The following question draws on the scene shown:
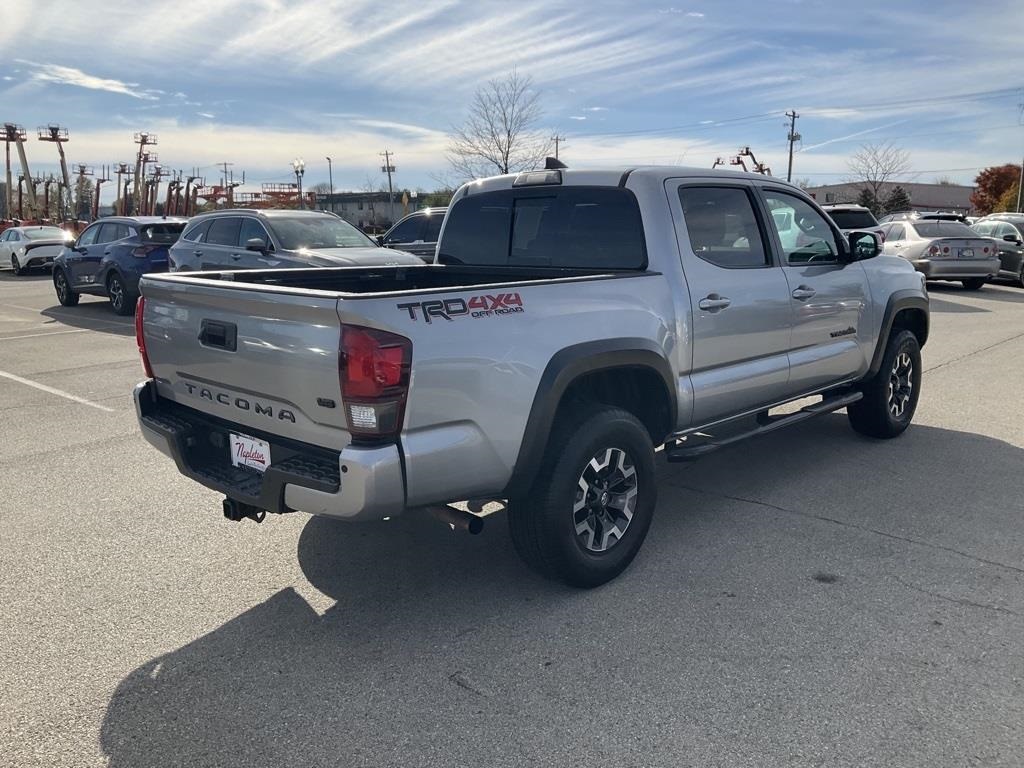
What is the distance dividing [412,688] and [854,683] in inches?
64.2

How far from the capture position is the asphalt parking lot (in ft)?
8.83

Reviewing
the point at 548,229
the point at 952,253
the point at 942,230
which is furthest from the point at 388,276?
the point at 942,230

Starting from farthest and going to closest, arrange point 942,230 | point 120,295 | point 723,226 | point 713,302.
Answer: point 942,230
point 120,295
point 723,226
point 713,302

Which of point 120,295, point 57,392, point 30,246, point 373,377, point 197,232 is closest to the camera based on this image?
point 373,377

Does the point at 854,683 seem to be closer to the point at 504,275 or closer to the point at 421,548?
the point at 421,548

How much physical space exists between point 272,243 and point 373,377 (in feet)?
29.8

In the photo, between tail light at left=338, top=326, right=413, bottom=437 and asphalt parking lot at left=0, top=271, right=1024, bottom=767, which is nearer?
asphalt parking lot at left=0, top=271, right=1024, bottom=767

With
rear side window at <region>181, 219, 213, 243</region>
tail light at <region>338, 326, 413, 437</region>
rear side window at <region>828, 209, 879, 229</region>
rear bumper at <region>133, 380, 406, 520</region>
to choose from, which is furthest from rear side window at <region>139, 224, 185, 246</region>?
rear side window at <region>828, 209, 879, 229</region>

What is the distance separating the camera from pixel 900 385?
6348 millimetres

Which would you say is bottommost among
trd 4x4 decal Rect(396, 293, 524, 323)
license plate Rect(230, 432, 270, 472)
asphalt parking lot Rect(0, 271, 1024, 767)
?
asphalt parking lot Rect(0, 271, 1024, 767)

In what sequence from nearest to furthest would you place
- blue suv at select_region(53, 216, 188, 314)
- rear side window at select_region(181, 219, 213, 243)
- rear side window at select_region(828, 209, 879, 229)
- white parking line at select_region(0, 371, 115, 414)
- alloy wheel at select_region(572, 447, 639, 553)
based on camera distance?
alloy wheel at select_region(572, 447, 639, 553) → white parking line at select_region(0, 371, 115, 414) → rear side window at select_region(181, 219, 213, 243) → blue suv at select_region(53, 216, 188, 314) → rear side window at select_region(828, 209, 879, 229)

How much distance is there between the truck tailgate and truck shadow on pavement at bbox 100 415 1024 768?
920 millimetres

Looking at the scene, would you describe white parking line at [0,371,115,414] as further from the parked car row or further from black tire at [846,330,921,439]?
the parked car row

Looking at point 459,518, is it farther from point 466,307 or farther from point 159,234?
point 159,234
